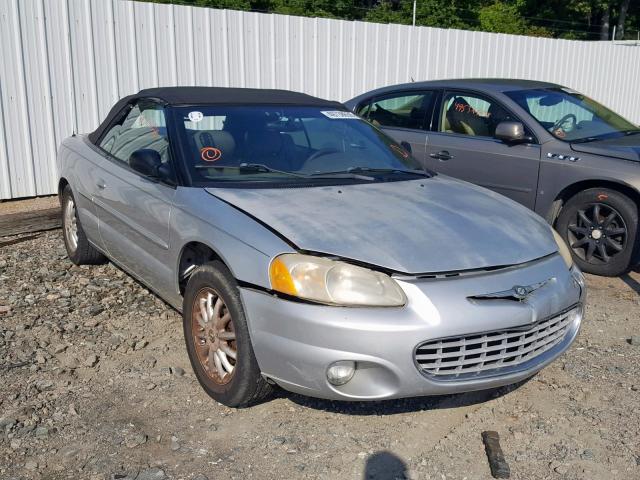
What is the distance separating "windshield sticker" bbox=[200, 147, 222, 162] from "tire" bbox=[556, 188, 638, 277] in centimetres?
323

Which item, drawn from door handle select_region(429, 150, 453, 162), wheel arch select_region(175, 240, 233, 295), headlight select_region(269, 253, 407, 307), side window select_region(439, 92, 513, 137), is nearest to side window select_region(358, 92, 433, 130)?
side window select_region(439, 92, 513, 137)

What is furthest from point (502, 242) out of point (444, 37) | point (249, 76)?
point (444, 37)

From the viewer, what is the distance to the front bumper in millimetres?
2822

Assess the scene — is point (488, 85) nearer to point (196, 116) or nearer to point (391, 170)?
point (391, 170)

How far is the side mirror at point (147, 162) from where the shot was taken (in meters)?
3.85

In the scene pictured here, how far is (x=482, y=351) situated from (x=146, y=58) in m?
6.21

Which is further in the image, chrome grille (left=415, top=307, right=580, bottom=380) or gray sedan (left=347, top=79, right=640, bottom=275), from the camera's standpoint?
gray sedan (left=347, top=79, right=640, bottom=275)

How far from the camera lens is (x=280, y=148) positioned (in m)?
4.10

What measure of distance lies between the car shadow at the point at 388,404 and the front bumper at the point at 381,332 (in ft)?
1.59

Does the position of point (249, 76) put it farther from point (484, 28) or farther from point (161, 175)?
point (484, 28)

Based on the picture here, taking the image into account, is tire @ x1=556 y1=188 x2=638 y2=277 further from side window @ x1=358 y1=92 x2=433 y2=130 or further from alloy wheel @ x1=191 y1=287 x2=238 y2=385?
alloy wheel @ x1=191 y1=287 x2=238 y2=385

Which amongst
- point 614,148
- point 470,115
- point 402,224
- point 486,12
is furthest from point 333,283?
point 486,12

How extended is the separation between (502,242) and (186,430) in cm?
175

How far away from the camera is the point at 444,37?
11.6 metres
